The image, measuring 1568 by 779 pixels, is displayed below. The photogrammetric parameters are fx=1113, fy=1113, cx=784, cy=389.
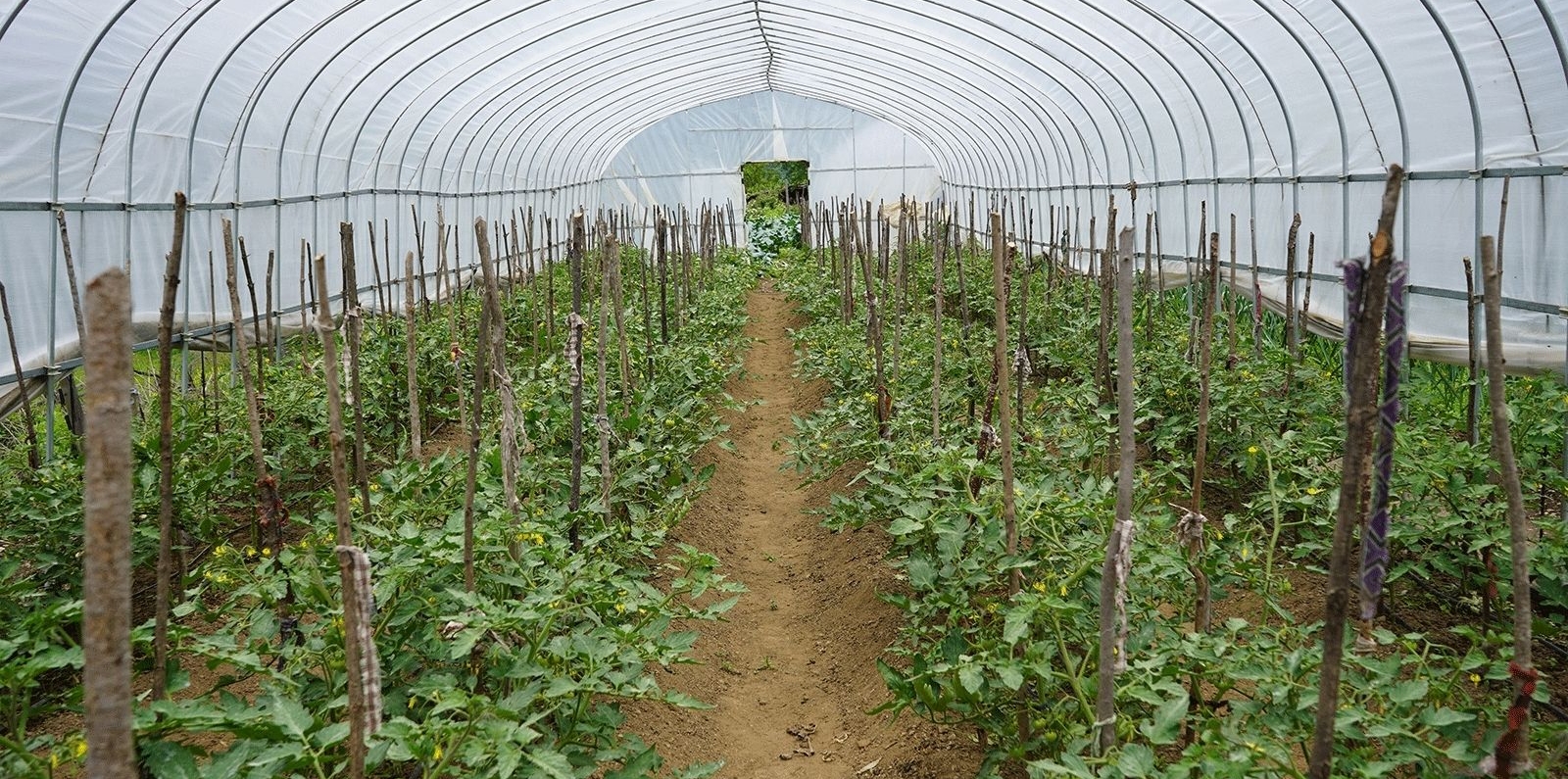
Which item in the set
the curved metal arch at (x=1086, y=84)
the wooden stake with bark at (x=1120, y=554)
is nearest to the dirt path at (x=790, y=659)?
the wooden stake with bark at (x=1120, y=554)

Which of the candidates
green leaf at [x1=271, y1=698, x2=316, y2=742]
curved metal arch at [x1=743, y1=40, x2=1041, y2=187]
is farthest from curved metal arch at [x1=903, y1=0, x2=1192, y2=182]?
green leaf at [x1=271, y1=698, x2=316, y2=742]

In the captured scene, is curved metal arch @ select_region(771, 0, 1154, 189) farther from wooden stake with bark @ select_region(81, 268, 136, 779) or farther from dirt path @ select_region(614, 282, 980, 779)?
wooden stake with bark @ select_region(81, 268, 136, 779)

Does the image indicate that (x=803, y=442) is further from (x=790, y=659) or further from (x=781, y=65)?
(x=781, y=65)

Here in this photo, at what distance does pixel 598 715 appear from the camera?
2.81 m

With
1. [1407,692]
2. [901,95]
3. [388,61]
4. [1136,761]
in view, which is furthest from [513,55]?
[1407,692]

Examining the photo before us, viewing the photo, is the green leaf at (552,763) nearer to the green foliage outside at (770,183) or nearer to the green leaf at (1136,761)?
the green leaf at (1136,761)

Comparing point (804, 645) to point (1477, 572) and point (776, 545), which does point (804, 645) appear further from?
point (1477, 572)

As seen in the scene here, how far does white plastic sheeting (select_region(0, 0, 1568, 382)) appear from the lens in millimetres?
6176

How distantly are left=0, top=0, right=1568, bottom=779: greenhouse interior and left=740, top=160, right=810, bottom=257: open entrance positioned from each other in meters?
9.68

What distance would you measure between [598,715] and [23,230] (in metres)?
5.50

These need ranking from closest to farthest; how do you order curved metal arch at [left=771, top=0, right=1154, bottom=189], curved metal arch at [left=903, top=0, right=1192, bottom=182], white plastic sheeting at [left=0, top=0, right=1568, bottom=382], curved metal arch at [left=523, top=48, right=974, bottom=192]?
white plastic sheeting at [left=0, top=0, right=1568, bottom=382] → curved metal arch at [left=903, top=0, right=1192, bottom=182] → curved metal arch at [left=771, top=0, right=1154, bottom=189] → curved metal arch at [left=523, top=48, right=974, bottom=192]

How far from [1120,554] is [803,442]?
143 inches

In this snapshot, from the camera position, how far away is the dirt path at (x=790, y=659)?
12.6 ft

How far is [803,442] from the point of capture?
6059 millimetres
